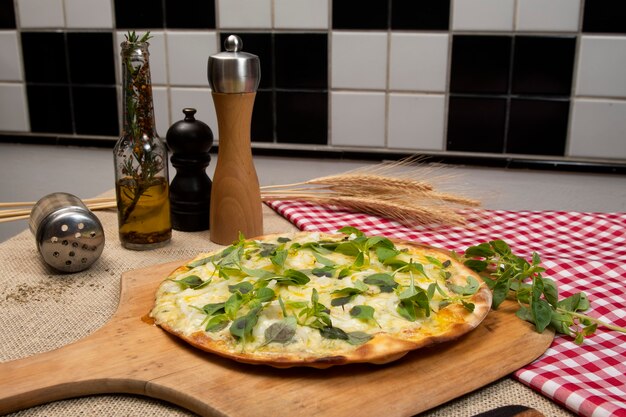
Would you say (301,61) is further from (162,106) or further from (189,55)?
(162,106)

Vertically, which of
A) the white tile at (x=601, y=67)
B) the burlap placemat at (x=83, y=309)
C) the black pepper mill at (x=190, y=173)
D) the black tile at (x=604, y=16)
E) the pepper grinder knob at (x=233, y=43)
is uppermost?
the black tile at (x=604, y=16)

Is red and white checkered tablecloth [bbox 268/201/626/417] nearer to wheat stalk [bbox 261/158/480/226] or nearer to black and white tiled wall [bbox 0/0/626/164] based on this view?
wheat stalk [bbox 261/158/480/226]

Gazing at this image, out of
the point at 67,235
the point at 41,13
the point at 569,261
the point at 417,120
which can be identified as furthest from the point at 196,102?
the point at 569,261

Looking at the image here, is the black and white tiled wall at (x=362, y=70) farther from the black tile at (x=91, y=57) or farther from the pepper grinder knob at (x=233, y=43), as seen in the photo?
the pepper grinder knob at (x=233, y=43)

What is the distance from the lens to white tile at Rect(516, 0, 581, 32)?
1618 mm

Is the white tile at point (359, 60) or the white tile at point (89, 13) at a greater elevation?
the white tile at point (89, 13)

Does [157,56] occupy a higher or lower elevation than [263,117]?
higher

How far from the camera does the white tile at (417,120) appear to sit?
1752 mm

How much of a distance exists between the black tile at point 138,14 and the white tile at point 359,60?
1.61 ft

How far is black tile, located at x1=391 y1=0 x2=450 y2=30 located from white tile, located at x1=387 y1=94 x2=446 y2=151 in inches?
6.9

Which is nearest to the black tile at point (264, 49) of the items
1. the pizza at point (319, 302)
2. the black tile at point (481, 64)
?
the black tile at point (481, 64)

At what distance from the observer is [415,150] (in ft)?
5.90

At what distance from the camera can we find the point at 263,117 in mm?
1854

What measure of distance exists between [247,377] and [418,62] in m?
1.26
